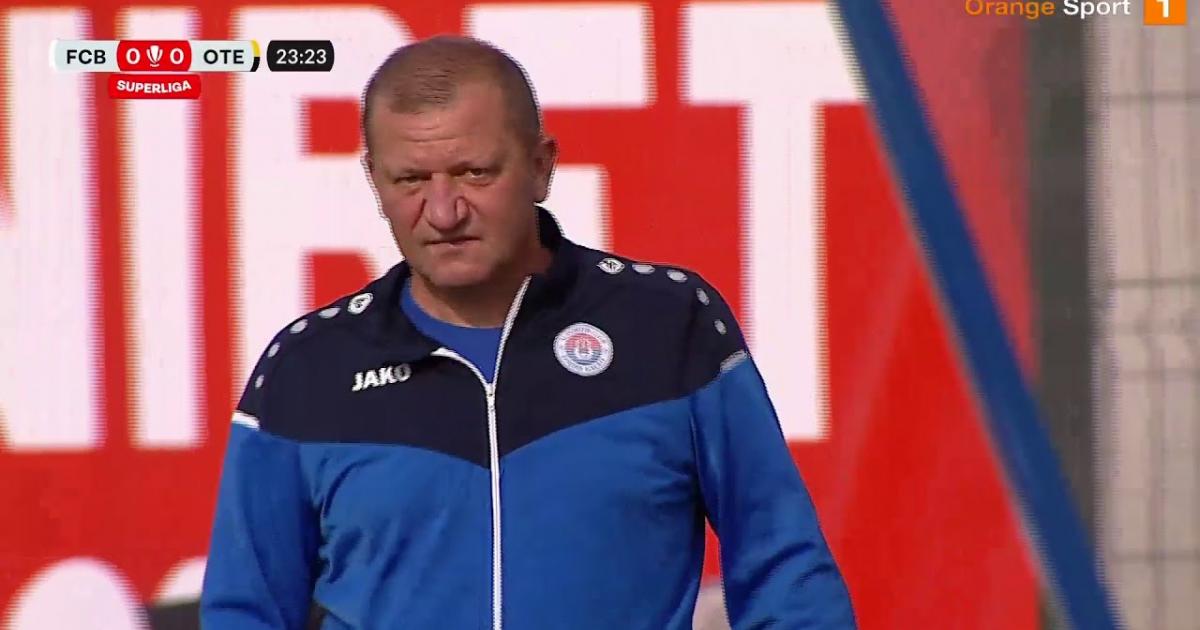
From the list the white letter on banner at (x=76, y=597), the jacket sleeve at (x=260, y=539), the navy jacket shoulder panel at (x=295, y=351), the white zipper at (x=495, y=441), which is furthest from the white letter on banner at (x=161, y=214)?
the white zipper at (x=495, y=441)

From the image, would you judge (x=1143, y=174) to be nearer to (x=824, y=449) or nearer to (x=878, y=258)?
(x=878, y=258)

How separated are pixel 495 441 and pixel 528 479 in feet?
0.18

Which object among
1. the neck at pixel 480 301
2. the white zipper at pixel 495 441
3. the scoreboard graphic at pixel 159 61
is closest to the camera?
the white zipper at pixel 495 441

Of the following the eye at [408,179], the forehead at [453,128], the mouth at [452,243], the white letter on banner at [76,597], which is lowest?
the white letter on banner at [76,597]

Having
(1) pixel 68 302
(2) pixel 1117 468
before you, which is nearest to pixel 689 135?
(2) pixel 1117 468

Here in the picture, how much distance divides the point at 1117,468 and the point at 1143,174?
1.66 feet

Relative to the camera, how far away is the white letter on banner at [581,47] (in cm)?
244

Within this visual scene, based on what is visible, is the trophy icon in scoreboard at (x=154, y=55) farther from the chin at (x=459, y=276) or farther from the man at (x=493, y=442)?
the chin at (x=459, y=276)

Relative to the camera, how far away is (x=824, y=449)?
8.13 feet

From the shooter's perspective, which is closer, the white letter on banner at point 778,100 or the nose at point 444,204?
the nose at point 444,204

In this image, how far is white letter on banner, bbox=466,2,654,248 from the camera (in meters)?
2.44

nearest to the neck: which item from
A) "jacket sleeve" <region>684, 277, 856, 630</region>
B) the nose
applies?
the nose

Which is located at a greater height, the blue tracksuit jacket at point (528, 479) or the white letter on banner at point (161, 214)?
the white letter on banner at point (161, 214)

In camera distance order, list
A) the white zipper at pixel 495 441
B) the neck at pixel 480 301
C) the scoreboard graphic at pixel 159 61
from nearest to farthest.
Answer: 1. the white zipper at pixel 495 441
2. the neck at pixel 480 301
3. the scoreboard graphic at pixel 159 61
